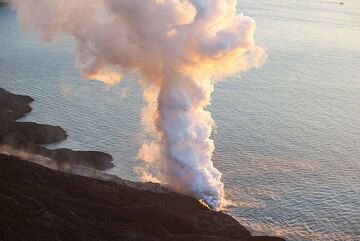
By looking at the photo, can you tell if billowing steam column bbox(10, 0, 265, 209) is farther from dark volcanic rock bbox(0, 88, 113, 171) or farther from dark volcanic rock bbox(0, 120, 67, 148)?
dark volcanic rock bbox(0, 120, 67, 148)

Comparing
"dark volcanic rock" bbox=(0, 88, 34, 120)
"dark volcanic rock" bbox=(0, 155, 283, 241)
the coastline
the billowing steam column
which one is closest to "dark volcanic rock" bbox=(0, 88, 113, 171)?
"dark volcanic rock" bbox=(0, 88, 34, 120)

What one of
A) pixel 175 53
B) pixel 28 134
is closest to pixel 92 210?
pixel 175 53

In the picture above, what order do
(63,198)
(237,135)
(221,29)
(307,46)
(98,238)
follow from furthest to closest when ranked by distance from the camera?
(307,46) < (237,135) < (221,29) < (63,198) < (98,238)

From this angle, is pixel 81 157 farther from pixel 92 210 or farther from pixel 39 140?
pixel 92 210

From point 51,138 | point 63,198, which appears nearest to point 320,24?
point 51,138

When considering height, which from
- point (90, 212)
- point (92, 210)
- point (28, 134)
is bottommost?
point (90, 212)

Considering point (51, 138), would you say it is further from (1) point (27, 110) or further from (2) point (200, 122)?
(2) point (200, 122)
